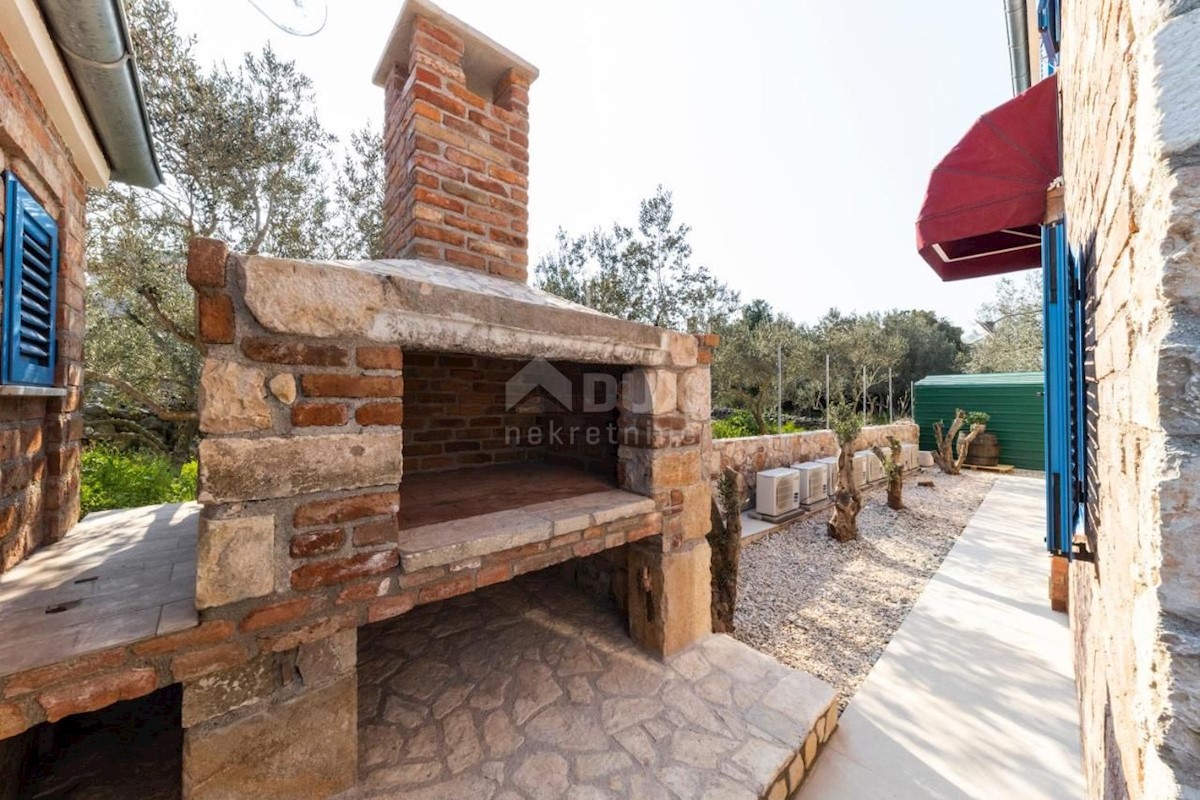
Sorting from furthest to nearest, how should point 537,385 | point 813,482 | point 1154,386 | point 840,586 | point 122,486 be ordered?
1. point 813,482
2. point 840,586
3. point 122,486
4. point 537,385
5. point 1154,386

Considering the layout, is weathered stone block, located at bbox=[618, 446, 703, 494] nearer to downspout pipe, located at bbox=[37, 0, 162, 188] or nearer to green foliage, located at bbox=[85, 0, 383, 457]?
downspout pipe, located at bbox=[37, 0, 162, 188]

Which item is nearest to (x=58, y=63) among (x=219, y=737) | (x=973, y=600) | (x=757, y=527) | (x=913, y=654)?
(x=219, y=737)

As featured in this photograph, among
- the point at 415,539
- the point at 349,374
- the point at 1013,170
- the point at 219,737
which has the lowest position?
the point at 219,737

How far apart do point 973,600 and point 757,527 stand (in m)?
2.26

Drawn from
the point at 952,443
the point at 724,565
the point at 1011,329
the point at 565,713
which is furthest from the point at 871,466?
the point at 1011,329

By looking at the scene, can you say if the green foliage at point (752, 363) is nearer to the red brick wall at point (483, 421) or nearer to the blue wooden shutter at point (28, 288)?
the red brick wall at point (483, 421)

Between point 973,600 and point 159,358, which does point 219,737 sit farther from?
point 159,358

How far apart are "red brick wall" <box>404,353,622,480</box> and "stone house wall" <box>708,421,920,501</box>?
2207mm

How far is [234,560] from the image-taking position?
4.72ft

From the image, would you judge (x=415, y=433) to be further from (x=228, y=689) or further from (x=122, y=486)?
(x=122, y=486)

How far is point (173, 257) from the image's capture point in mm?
6254

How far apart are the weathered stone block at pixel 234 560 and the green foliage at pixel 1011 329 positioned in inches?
797

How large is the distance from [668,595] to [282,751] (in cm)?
186

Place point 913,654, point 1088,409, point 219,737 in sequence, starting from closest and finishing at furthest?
point 219,737 → point 1088,409 → point 913,654
